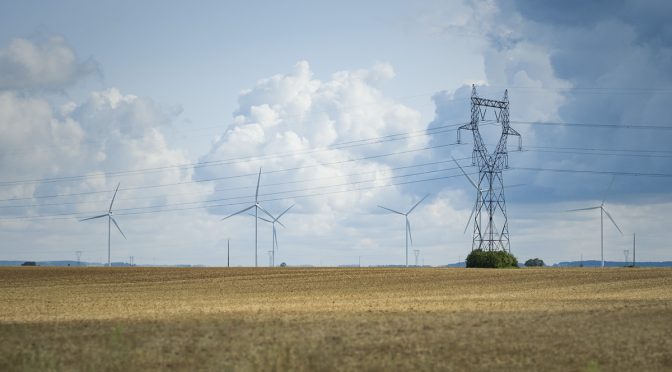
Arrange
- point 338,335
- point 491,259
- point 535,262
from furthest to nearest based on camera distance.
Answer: point 535,262, point 491,259, point 338,335

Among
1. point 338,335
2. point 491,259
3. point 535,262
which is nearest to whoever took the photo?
point 338,335

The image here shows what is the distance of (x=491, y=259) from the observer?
368 feet

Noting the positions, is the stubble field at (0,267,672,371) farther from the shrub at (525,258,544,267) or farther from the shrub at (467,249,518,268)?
the shrub at (525,258,544,267)

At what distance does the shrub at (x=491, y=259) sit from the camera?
367 feet

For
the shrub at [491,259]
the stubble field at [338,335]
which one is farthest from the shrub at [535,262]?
the stubble field at [338,335]

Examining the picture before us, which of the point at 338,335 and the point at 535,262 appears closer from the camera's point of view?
the point at 338,335

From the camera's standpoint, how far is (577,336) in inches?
1251

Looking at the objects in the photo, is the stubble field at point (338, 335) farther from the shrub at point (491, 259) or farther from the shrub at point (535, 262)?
the shrub at point (535, 262)

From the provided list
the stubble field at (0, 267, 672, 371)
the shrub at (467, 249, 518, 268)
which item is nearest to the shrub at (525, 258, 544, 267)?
the shrub at (467, 249, 518, 268)

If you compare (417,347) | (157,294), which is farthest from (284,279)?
(417,347)

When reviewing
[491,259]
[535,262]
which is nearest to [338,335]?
[491,259]

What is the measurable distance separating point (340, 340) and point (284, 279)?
57.8 m

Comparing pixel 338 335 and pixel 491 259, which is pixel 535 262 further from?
pixel 338 335

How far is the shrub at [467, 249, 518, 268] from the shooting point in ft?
367
